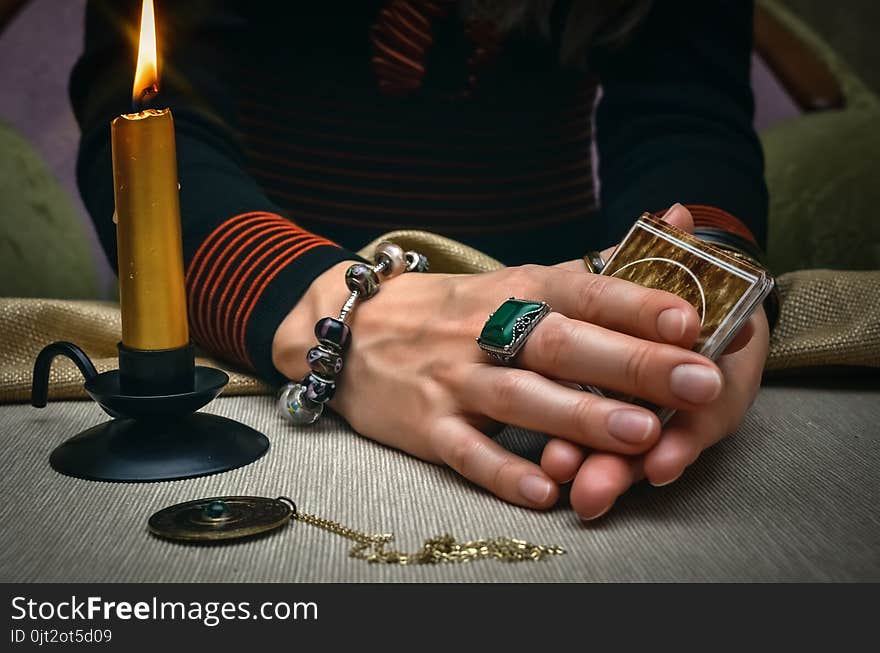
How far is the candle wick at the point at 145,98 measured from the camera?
19.9 inches

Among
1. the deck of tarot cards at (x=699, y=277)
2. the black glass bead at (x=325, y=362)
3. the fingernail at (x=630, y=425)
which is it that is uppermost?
the deck of tarot cards at (x=699, y=277)

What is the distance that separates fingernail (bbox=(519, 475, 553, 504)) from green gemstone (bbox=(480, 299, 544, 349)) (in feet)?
0.25

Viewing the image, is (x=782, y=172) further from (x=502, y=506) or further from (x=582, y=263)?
(x=502, y=506)

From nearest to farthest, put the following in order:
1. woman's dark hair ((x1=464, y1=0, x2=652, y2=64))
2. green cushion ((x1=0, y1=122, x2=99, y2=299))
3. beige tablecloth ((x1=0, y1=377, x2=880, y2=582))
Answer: beige tablecloth ((x1=0, y1=377, x2=880, y2=582))
woman's dark hair ((x1=464, y1=0, x2=652, y2=64))
green cushion ((x1=0, y1=122, x2=99, y2=299))

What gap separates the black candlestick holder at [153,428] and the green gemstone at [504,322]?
0.16 m

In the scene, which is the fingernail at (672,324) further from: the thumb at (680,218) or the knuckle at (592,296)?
the thumb at (680,218)

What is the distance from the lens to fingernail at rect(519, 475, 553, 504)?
0.51m

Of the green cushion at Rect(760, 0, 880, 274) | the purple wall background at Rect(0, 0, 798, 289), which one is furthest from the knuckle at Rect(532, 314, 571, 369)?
the purple wall background at Rect(0, 0, 798, 289)

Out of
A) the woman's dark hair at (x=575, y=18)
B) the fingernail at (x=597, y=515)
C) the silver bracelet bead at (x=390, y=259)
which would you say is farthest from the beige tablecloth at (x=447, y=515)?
the woman's dark hair at (x=575, y=18)

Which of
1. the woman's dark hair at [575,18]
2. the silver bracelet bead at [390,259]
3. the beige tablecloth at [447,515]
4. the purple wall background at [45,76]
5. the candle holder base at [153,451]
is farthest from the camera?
the purple wall background at [45,76]

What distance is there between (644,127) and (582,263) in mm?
391

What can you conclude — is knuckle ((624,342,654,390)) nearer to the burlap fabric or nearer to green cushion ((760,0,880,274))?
the burlap fabric

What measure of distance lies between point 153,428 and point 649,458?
0.28 m

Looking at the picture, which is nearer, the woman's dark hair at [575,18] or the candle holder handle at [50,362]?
the candle holder handle at [50,362]
